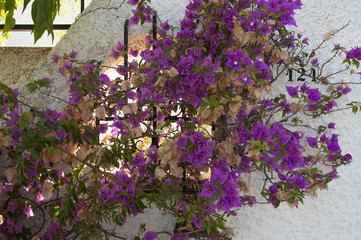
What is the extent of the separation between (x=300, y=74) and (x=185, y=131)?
2.62 ft

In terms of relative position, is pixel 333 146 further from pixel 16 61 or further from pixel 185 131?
pixel 16 61

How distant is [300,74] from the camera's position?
2.19 metres

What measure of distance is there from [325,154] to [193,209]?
818 millimetres

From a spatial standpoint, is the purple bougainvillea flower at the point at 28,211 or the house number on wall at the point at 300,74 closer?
the purple bougainvillea flower at the point at 28,211

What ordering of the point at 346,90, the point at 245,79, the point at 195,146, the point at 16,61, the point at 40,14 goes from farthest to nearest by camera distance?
the point at 16,61
the point at 346,90
the point at 195,146
the point at 245,79
the point at 40,14

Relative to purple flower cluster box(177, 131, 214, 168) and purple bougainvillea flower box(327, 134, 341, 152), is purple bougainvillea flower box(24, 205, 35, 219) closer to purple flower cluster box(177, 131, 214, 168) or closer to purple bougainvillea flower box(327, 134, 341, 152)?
purple flower cluster box(177, 131, 214, 168)

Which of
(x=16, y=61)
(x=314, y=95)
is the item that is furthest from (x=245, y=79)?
(x=16, y=61)

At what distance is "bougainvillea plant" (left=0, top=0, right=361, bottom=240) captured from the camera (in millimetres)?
1620

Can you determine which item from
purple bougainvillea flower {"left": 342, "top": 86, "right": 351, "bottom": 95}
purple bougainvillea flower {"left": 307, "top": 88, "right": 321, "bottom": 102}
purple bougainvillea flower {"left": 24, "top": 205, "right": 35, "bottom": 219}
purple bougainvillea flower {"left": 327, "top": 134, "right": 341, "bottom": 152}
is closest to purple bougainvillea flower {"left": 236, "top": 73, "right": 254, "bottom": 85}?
purple bougainvillea flower {"left": 307, "top": 88, "right": 321, "bottom": 102}

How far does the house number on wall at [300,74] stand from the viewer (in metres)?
2.12

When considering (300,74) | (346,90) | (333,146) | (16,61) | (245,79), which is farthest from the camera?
(16,61)

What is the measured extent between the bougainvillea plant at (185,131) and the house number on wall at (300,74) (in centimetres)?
2

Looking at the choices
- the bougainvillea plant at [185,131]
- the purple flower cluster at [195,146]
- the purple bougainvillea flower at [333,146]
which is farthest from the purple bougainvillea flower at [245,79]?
the purple bougainvillea flower at [333,146]

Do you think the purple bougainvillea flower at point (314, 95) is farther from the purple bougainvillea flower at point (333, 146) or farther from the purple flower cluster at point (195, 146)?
the purple flower cluster at point (195, 146)
